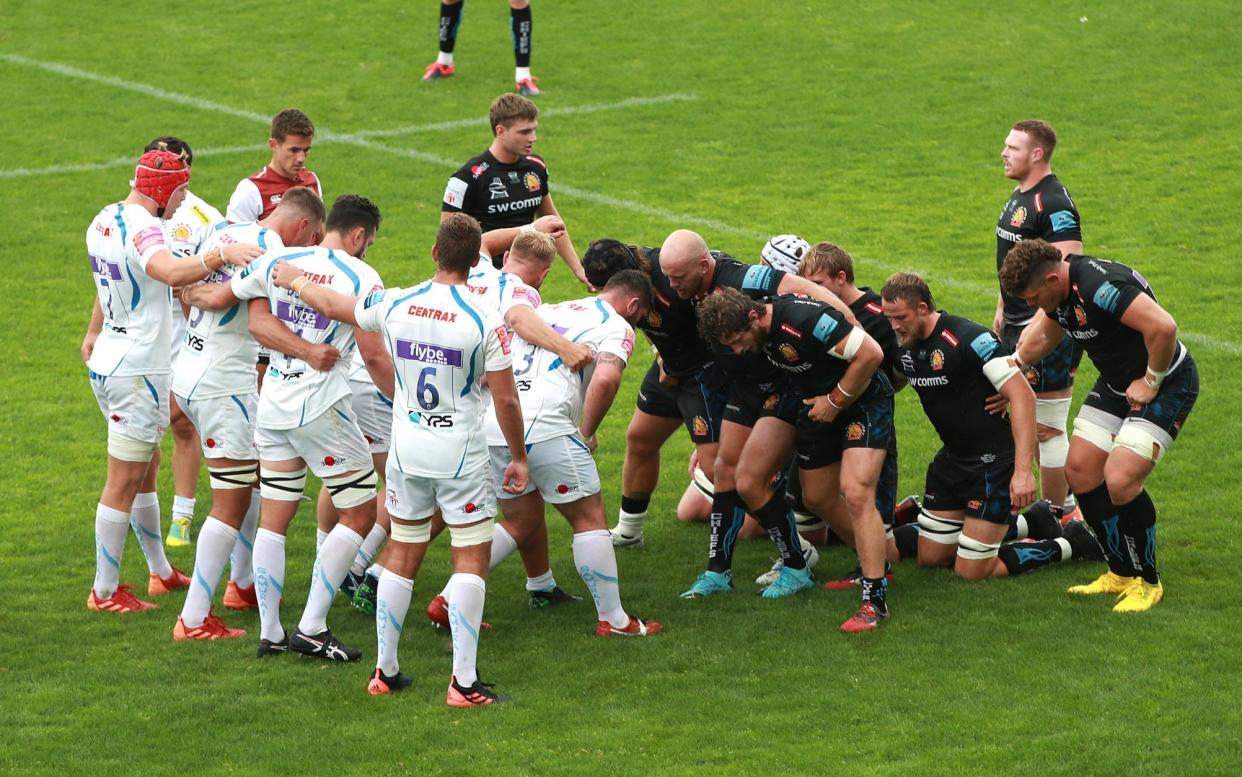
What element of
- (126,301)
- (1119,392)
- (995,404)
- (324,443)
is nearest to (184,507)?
(126,301)

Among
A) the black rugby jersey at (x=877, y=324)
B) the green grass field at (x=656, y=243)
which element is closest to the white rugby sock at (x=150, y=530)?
the green grass field at (x=656, y=243)

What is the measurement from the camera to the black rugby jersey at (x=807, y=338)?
829 cm

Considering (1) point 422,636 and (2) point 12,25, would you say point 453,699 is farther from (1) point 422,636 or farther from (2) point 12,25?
(2) point 12,25

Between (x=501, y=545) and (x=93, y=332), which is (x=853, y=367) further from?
(x=93, y=332)

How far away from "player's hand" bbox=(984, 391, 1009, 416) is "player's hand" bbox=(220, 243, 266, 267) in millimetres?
4184

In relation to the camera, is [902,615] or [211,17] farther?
[211,17]

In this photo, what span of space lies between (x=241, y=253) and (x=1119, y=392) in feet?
15.5

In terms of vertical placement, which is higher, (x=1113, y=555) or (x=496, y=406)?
(x=496, y=406)

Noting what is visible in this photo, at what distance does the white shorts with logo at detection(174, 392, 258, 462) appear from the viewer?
834 centimetres

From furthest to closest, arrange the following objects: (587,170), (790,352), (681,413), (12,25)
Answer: (12,25) < (587,170) < (681,413) < (790,352)

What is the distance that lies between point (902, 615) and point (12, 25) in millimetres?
20192

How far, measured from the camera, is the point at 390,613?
7.50 meters

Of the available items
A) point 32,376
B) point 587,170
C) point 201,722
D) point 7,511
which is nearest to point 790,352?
point 201,722

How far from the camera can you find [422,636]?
8.51 metres
